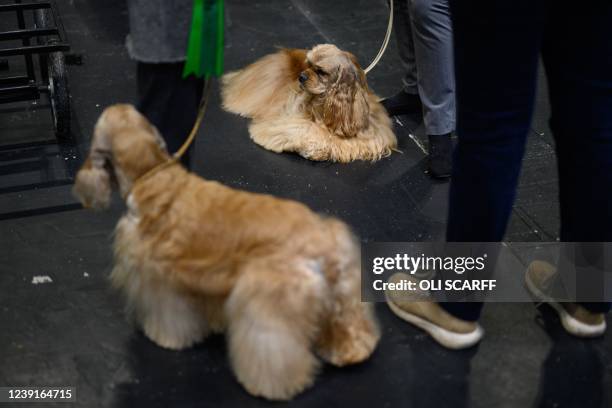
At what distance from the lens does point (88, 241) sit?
2.73 m

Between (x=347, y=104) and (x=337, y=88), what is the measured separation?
0.27 feet

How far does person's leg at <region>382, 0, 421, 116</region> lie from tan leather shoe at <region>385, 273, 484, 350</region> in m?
1.37

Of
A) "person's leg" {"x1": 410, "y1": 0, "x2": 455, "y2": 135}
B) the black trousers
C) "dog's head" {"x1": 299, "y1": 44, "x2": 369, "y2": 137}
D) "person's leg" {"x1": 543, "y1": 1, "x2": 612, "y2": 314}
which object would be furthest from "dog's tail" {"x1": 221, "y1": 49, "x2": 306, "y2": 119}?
"person's leg" {"x1": 543, "y1": 1, "x2": 612, "y2": 314}

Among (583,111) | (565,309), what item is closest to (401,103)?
(565,309)

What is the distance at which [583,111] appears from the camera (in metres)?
2.05

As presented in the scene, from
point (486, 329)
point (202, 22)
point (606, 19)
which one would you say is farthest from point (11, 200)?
point (606, 19)

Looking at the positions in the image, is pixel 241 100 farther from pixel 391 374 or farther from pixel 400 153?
pixel 391 374

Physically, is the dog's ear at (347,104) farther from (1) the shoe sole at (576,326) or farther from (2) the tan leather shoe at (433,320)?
(1) the shoe sole at (576,326)

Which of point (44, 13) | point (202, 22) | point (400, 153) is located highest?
point (202, 22)

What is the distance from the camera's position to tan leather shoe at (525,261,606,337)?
2.38m

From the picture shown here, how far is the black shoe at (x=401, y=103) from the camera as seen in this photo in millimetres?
3645

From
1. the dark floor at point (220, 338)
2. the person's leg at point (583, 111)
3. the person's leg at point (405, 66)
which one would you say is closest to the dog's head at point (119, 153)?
the dark floor at point (220, 338)

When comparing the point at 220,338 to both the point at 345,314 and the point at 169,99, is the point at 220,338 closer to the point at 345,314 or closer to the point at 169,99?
the point at 345,314

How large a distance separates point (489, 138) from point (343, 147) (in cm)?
139
